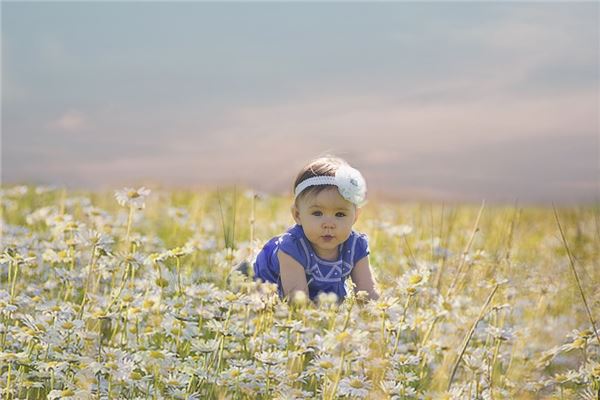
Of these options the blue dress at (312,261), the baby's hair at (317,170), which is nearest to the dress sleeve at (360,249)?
the blue dress at (312,261)

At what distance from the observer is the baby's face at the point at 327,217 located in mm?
4172

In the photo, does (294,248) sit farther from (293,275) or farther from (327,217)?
(327,217)

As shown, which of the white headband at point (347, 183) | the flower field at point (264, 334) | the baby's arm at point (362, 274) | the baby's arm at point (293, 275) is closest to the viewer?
the flower field at point (264, 334)

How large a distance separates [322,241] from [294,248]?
0.16m

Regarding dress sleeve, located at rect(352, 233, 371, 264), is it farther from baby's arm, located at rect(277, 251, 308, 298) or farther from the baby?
baby's arm, located at rect(277, 251, 308, 298)

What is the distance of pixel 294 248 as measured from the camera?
432 centimetres

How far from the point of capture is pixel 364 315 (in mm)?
3381

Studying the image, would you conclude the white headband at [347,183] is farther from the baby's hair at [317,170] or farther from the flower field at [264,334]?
the flower field at [264,334]

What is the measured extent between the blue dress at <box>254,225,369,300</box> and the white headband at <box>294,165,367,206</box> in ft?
1.02

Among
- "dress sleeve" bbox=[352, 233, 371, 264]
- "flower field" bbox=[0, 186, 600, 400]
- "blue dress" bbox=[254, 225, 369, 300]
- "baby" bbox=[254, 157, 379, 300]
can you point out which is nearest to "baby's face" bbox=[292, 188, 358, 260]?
"baby" bbox=[254, 157, 379, 300]

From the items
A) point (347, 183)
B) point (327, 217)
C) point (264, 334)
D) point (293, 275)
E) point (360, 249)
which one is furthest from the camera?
point (360, 249)

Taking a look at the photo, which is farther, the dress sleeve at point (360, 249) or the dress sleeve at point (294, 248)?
the dress sleeve at point (360, 249)

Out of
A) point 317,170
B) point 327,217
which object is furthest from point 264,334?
point 317,170

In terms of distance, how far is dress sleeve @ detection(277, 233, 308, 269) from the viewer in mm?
4316
